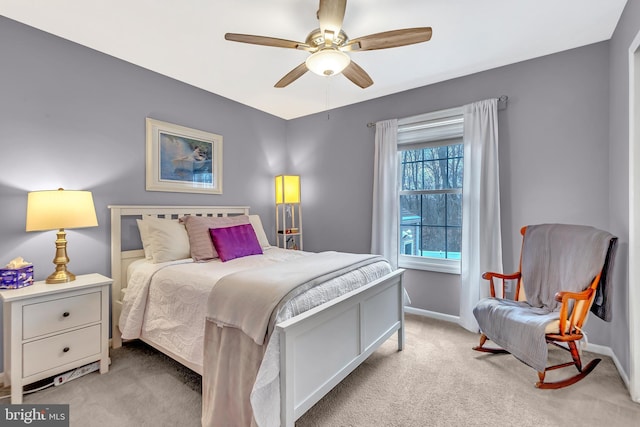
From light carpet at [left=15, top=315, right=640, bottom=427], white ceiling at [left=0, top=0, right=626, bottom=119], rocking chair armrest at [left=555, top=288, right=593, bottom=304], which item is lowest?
light carpet at [left=15, top=315, right=640, bottom=427]

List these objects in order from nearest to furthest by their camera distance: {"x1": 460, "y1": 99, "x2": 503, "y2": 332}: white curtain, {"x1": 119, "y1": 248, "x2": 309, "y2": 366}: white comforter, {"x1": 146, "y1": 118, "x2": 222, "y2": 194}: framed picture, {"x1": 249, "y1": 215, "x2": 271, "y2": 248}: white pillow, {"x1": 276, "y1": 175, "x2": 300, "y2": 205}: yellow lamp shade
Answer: {"x1": 119, "y1": 248, "x2": 309, "y2": 366}: white comforter, {"x1": 460, "y1": 99, "x2": 503, "y2": 332}: white curtain, {"x1": 146, "y1": 118, "x2": 222, "y2": 194}: framed picture, {"x1": 249, "y1": 215, "x2": 271, "y2": 248}: white pillow, {"x1": 276, "y1": 175, "x2": 300, "y2": 205}: yellow lamp shade

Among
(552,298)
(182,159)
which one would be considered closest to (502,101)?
(552,298)

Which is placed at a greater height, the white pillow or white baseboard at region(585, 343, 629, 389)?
the white pillow

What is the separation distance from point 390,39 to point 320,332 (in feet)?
6.06

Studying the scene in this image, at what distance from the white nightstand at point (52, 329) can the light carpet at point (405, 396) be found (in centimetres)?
17

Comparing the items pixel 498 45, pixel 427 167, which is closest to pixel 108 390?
pixel 427 167

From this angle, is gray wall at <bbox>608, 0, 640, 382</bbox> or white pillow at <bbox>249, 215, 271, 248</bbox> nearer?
gray wall at <bbox>608, 0, 640, 382</bbox>

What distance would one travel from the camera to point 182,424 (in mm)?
1685

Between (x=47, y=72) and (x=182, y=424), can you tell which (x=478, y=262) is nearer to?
(x=182, y=424)

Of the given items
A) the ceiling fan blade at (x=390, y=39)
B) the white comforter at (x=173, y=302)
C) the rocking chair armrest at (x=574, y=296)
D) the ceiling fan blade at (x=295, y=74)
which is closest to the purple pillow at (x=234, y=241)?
the white comforter at (x=173, y=302)

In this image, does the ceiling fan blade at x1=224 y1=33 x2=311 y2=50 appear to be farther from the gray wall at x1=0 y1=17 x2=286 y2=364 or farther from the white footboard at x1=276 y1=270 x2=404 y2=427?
the white footboard at x1=276 y1=270 x2=404 y2=427

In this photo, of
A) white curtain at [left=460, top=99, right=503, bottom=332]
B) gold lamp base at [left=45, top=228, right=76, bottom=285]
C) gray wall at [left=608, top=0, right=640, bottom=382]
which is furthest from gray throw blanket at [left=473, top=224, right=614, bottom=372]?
gold lamp base at [left=45, top=228, right=76, bottom=285]

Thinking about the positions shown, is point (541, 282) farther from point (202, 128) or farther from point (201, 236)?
point (202, 128)

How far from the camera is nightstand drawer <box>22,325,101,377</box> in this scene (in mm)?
1905
